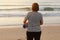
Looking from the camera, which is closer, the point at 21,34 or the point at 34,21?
the point at 34,21

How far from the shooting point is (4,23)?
8.39 meters

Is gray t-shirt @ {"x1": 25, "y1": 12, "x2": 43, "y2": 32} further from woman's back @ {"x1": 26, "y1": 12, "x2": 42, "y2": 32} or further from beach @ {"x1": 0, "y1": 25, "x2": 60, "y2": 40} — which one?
beach @ {"x1": 0, "y1": 25, "x2": 60, "y2": 40}

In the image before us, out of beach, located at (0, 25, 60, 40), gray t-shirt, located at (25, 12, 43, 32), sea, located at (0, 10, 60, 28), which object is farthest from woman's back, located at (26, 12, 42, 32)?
sea, located at (0, 10, 60, 28)

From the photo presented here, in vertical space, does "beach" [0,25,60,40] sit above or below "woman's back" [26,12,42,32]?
below

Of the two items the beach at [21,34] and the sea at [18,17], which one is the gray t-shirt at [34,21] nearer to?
the beach at [21,34]

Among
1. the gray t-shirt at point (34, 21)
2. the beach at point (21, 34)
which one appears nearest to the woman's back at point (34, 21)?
the gray t-shirt at point (34, 21)

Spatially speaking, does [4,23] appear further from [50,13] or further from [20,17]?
[50,13]

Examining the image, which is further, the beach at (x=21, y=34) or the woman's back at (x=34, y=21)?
the beach at (x=21, y=34)

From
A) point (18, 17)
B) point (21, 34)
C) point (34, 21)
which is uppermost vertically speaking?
point (34, 21)

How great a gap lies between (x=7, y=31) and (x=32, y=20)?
2783mm

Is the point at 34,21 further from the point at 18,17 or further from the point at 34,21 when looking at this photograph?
the point at 18,17

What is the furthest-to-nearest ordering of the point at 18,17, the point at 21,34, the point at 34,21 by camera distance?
the point at 18,17 < the point at 21,34 < the point at 34,21

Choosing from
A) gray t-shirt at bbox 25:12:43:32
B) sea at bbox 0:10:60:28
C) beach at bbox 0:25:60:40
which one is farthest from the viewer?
sea at bbox 0:10:60:28

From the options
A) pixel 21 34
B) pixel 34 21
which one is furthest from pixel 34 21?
pixel 21 34
